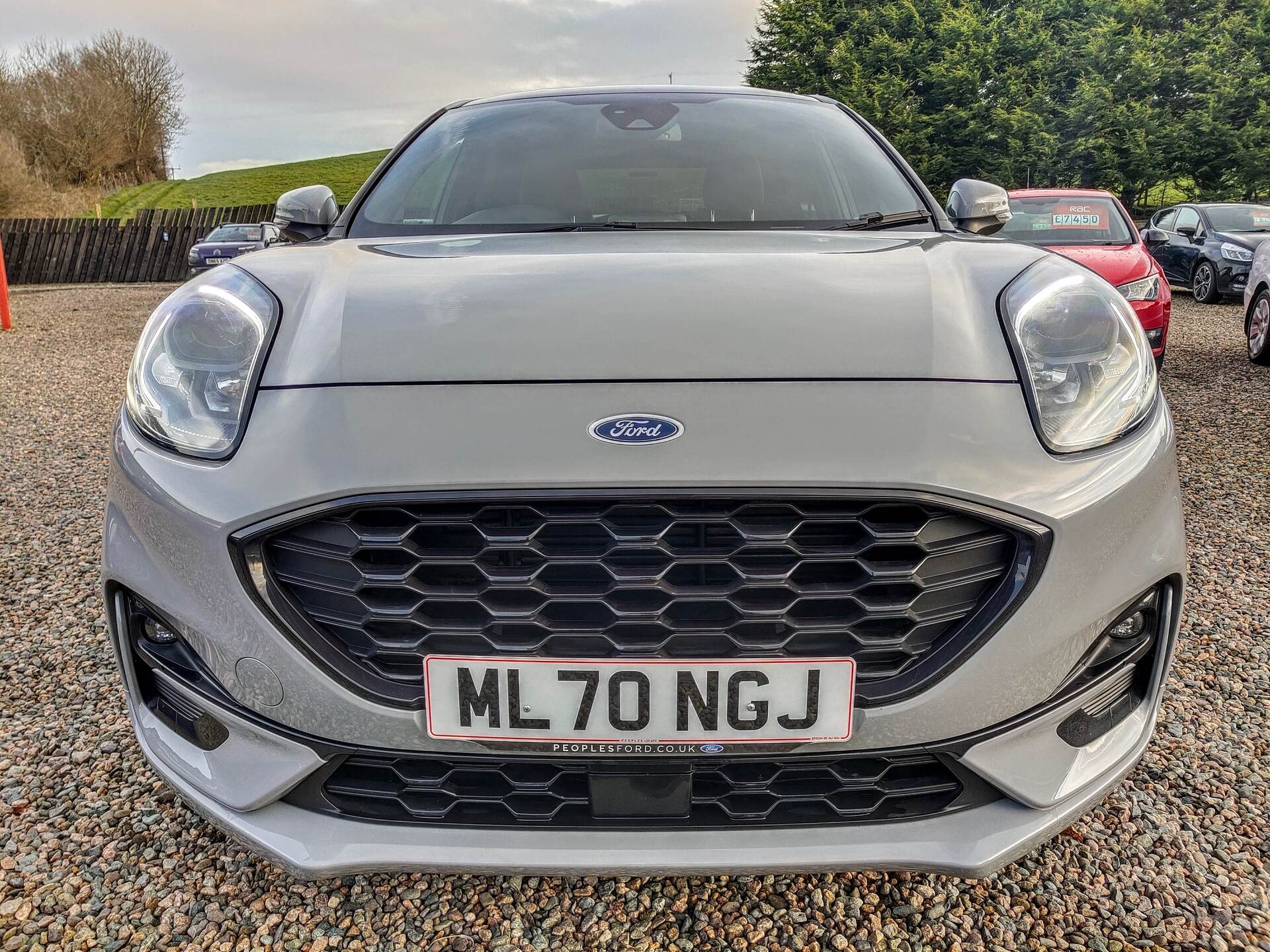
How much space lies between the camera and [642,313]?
148 centimetres

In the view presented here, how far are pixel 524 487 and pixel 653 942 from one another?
820mm

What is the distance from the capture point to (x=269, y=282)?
1.67 meters

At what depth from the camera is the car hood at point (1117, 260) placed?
650 centimetres

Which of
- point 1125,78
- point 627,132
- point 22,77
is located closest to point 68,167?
point 22,77

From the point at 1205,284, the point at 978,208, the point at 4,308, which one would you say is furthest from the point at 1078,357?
the point at 4,308

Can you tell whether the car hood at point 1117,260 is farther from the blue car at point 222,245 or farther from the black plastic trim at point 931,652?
the blue car at point 222,245

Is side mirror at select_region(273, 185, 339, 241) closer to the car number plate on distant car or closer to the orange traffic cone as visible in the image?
the car number plate on distant car

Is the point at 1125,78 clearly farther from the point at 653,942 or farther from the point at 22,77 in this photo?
the point at 22,77

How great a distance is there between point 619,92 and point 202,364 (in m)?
1.65

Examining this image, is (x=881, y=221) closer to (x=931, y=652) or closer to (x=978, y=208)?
(x=978, y=208)

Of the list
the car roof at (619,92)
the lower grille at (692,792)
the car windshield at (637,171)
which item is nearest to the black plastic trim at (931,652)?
the lower grille at (692,792)

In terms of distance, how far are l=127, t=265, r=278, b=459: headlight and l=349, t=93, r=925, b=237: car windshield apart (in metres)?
0.65

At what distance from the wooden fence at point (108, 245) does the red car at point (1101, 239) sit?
20697mm

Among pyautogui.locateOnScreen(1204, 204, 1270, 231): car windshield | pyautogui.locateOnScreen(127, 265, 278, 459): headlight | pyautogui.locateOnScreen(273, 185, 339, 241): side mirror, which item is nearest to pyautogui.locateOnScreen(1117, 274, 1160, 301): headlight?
pyautogui.locateOnScreen(273, 185, 339, 241): side mirror
